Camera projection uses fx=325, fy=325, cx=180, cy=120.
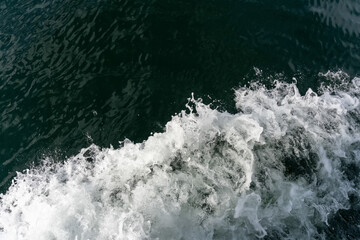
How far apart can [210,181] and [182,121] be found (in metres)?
2.16

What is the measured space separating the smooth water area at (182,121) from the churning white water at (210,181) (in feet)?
0.13

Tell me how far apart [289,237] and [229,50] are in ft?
23.3

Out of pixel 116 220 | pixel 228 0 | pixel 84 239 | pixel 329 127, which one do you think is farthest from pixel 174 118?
pixel 228 0

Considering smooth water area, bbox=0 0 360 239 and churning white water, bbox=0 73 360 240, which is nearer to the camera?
churning white water, bbox=0 73 360 240

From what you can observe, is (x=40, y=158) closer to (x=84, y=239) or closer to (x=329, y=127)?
(x=84, y=239)

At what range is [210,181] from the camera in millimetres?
9750

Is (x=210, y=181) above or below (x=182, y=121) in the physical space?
below

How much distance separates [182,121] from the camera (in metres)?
10.6

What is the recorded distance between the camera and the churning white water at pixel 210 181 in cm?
906

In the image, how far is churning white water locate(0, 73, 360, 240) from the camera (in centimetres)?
906

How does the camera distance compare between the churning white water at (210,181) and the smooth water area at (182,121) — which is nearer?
the churning white water at (210,181)

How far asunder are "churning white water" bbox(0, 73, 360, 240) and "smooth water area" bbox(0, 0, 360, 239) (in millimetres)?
39

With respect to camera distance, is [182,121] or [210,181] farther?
[182,121]

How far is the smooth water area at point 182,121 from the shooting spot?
30.5ft
